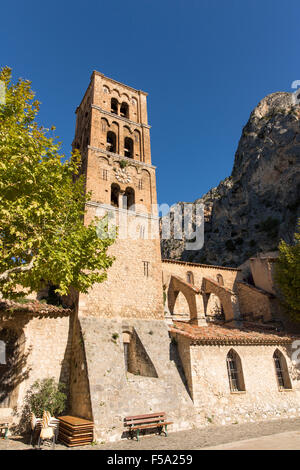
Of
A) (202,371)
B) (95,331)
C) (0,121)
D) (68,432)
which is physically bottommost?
(68,432)

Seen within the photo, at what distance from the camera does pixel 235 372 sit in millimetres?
15250

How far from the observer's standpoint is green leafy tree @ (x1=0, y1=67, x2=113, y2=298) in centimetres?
869

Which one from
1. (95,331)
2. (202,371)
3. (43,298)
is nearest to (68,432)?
(95,331)

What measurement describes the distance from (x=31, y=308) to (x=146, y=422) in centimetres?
747

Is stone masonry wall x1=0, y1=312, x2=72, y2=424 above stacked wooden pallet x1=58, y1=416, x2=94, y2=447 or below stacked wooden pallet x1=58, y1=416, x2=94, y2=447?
above

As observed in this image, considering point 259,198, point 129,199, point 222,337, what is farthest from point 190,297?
point 259,198

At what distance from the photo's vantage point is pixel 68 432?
1008cm

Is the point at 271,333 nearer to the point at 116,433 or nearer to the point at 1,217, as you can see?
the point at 116,433

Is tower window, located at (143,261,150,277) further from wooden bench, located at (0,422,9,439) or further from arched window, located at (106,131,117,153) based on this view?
wooden bench, located at (0,422,9,439)

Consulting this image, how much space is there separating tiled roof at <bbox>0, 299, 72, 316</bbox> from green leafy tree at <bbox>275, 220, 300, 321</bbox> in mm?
16742

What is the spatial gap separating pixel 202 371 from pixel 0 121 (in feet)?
47.6

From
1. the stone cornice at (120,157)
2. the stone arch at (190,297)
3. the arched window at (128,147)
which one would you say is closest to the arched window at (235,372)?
the stone arch at (190,297)

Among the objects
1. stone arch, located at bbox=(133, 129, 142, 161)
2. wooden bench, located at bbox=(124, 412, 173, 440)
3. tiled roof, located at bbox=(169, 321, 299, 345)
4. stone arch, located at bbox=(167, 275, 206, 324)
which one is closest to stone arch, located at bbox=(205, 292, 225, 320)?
stone arch, located at bbox=(167, 275, 206, 324)

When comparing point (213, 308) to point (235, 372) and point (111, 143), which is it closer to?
point (235, 372)
